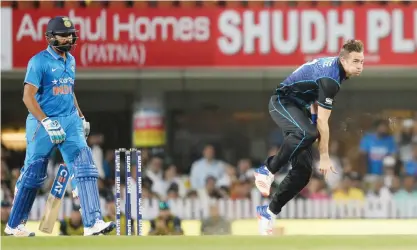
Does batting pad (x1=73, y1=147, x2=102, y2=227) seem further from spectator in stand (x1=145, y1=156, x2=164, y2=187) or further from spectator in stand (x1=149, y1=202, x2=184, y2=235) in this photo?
spectator in stand (x1=145, y1=156, x2=164, y2=187)

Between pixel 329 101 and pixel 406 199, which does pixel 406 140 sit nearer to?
pixel 406 199

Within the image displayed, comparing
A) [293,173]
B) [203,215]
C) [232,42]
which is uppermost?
A: [232,42]

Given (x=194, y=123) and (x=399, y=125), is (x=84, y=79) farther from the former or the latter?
(x=399, y=125)

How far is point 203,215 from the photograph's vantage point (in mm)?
18328

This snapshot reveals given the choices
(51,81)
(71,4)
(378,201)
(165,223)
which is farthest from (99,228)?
(71,4)

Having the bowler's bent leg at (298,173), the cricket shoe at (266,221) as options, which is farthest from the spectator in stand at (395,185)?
the bowler's bent leg at (298,173)

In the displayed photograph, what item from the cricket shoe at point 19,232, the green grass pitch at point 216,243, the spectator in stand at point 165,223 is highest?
the green grass pitch at point 216,243

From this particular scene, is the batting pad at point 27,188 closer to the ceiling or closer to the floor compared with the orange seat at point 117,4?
closer to the floor

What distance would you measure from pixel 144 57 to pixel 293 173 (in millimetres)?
7860

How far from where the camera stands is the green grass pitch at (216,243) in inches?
374

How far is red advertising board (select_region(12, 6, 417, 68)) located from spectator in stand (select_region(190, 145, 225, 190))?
1416 millimetres

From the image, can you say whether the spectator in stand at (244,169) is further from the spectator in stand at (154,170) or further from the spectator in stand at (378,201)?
the spectator in stand at (378,201)

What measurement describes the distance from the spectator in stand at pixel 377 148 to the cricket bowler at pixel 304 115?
7.36 meters

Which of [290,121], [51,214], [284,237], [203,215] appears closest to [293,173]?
[290,121]
